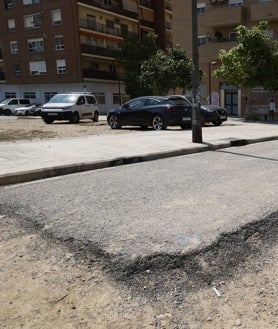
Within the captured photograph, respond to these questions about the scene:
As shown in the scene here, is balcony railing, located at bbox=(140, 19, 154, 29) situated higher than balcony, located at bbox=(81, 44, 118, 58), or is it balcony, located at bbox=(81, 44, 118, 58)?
balcony railing, located at bbox=(140, 19, 154, 29)

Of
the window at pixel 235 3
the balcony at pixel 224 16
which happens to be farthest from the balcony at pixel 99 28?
the window at pixel 235 3

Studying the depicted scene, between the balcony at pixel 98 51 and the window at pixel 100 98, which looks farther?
the window at pixel 100 98

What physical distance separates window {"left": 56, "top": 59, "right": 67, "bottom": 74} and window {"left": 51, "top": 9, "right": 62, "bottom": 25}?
4.11 metres

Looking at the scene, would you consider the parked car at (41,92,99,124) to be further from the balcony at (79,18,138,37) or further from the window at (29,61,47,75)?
the window at (29,61,47,75)

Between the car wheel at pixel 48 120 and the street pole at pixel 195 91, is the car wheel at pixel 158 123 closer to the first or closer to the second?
the street pole at pixel 195 91

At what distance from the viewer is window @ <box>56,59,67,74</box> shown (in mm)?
45341

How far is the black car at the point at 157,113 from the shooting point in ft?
53.3

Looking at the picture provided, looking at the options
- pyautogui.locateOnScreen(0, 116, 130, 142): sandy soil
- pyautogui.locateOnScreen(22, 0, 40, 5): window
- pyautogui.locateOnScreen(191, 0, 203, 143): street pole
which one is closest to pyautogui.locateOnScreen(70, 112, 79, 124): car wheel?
pyautogui.locateOnScreen(0, 116, 130, 142): sandy soil

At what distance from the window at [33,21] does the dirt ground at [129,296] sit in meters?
46.7

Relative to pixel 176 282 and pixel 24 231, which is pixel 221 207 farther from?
pixel 24 231

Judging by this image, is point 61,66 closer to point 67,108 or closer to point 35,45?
point 35,45

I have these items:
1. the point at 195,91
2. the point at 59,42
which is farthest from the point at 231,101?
the point at 195,91

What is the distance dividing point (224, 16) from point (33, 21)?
75.5ft

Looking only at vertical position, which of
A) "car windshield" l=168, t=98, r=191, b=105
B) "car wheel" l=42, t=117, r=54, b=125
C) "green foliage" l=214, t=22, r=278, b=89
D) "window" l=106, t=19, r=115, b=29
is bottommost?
"car wheel" l=42, t=117, r=54, b=125
